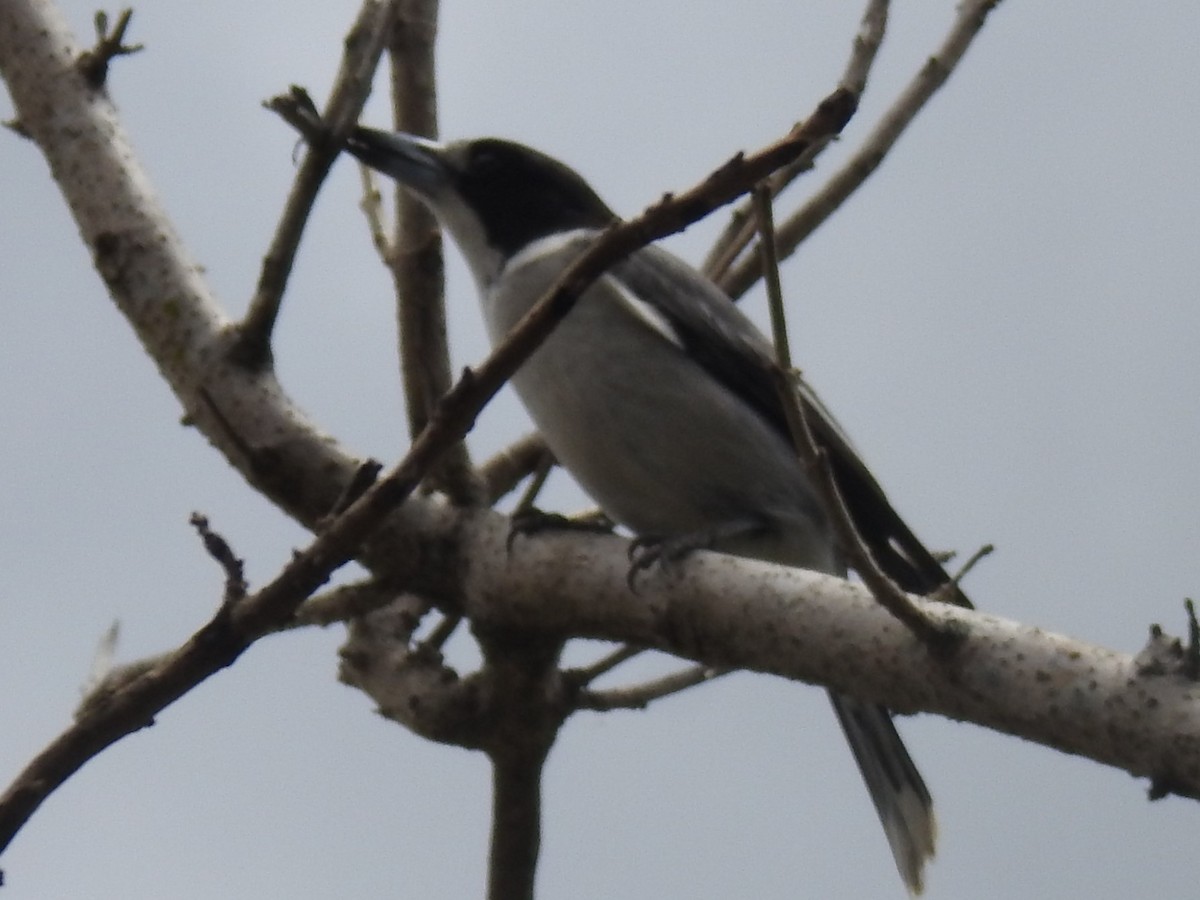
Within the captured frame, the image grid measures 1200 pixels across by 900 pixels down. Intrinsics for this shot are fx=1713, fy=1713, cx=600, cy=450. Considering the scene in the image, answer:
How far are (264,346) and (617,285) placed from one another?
112 centimetres

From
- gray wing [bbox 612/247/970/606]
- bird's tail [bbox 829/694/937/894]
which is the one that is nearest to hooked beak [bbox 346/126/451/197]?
gray wing [bbox 612/247/970/606]

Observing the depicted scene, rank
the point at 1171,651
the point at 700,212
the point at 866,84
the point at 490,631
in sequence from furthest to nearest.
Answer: the point at 866,84, the point at 490,631, the point at 700,212, the point at 1171,651

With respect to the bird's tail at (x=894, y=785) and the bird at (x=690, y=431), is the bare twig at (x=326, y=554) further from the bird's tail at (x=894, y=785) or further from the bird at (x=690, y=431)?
the bird's tail at (x=894, y=785)

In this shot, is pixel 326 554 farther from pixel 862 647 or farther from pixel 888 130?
pixel 888 130

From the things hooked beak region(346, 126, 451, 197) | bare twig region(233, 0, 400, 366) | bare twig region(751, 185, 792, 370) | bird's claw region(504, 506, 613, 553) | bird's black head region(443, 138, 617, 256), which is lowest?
bare twig region(751, 185, 792, 370)

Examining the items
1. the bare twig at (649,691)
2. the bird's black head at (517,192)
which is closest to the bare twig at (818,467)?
the bare twig at (649,691)

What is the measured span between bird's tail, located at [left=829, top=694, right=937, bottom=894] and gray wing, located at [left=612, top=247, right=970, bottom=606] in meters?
0.35

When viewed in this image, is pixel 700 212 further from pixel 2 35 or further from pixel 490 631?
pixel 2 35

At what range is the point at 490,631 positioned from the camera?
120 inches

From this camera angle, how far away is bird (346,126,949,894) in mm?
3857

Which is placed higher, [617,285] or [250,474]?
[617,285]

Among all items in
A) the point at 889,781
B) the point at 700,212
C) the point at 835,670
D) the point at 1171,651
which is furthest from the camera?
the point at 889,781

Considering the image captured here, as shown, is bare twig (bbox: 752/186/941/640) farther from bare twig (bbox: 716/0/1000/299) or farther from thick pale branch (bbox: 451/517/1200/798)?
bare twig (bbox: 716/0/1000/299)

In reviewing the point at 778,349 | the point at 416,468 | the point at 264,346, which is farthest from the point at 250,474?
the point at 778,349
